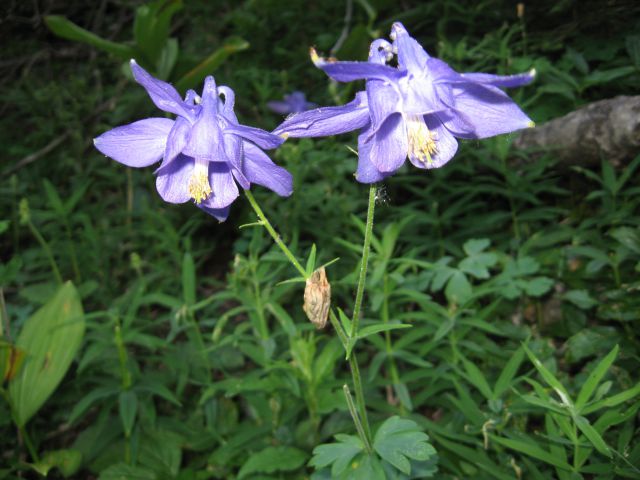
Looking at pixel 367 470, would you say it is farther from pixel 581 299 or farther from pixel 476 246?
pixel 581 299

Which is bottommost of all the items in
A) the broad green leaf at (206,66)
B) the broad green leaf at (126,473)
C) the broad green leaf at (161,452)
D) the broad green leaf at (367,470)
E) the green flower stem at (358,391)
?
the broad green leaf at (161,452)

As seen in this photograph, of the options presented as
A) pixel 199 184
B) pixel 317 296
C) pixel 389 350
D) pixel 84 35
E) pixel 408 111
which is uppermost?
pixel 84 35

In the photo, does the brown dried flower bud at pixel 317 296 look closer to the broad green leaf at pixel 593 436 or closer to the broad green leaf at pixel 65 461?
the broad green leaf at pixel 593 436

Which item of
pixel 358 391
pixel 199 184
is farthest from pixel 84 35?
pixel 358 391

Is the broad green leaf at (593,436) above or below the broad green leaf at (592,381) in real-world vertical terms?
below

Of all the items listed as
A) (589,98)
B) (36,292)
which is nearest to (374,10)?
(589,98)

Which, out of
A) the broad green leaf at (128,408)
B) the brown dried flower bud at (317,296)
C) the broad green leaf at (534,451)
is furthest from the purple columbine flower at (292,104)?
the broad green leaf at (534,451)

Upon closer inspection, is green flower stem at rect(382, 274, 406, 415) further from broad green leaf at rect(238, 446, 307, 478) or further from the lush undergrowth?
broad green leaf at rect(238, 446, 307, 478)
